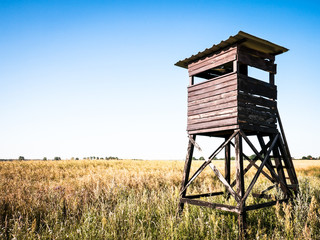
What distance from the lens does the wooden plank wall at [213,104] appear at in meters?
7.67

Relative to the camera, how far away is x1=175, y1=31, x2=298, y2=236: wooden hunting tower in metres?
7.47

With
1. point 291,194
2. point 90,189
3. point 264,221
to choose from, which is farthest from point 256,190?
point 90,189

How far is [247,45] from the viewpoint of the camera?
8156mm

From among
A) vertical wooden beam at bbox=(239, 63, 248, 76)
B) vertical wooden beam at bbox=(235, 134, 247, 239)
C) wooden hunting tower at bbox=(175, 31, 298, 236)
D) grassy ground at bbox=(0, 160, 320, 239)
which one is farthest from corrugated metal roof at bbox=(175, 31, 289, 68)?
grassy ground at bbox=(0, 160, 320, 239)

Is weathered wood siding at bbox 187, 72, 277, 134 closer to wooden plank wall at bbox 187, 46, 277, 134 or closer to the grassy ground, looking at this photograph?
wooden plank wall at bbox 187, 46, 277, 134

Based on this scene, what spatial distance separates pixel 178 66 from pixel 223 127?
359cm

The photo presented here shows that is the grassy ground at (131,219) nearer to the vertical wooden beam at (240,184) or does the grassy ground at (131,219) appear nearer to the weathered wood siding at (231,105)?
the vertical wooden beam at (240,184)

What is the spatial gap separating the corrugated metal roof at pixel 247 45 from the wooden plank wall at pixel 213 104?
1.04m

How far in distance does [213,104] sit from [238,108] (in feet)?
3.33

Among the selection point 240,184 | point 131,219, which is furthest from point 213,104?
point 131,219

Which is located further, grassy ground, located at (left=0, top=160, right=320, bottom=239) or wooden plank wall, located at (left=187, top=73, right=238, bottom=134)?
wooden plank wall, located at (left=187, top=73, right=238, bottom=134)

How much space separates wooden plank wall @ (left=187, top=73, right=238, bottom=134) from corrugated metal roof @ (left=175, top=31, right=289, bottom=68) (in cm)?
104

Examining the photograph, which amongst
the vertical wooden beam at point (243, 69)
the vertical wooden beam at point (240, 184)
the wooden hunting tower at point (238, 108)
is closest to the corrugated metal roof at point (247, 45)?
the wooden hunting tower at point (238, 108)

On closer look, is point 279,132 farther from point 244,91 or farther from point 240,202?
point 240,202
